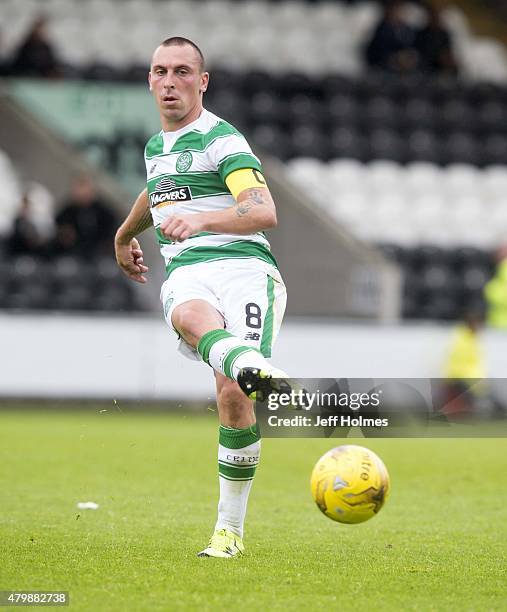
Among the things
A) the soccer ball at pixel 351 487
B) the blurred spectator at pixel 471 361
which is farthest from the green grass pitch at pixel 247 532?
the blurred spectator at pixel 471 361

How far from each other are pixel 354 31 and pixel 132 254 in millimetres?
15394

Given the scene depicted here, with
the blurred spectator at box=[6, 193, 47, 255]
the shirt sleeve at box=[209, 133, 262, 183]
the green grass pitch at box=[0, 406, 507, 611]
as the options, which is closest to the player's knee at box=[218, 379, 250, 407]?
the green grass pitch at box=[0, 406, 507, 611]

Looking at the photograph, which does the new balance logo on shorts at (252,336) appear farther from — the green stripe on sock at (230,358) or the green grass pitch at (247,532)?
the green grass pitch at (247,532)

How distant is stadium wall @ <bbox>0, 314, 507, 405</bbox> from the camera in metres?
14.3

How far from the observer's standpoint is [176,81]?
5.77m

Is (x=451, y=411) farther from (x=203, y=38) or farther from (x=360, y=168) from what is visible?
(x=203, y=38)

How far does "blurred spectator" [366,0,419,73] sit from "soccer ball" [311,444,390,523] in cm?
1512

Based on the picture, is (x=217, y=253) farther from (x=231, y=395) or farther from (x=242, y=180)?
(x=231, y=395)

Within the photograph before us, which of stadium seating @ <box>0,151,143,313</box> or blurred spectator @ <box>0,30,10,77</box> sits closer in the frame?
stadium seating @ <box>0,151,143,313</box>

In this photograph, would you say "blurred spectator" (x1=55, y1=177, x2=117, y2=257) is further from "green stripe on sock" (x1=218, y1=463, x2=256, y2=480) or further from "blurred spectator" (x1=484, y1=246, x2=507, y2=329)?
"green stripe on sock" (x1=218, y1=463, x2=256, y2=480)

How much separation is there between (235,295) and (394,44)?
49.3 feet

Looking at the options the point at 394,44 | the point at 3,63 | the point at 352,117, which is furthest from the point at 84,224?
the point at 394,44

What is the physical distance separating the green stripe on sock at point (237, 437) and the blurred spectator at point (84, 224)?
9.83 m

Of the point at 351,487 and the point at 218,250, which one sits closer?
the point at 351,487
